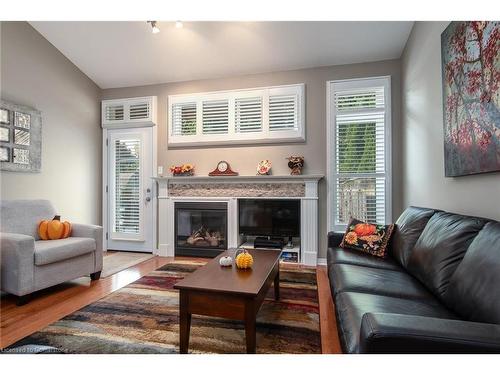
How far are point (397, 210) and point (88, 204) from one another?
464cm

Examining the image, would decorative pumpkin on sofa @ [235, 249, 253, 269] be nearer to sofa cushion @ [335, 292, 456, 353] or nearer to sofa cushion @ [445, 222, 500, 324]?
sofa cushion @ [335, 292, 456, 353]

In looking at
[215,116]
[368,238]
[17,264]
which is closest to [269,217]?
[368,238]

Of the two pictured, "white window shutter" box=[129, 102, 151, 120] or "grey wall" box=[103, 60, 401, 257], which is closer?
"grey wall" box=[103, 60, 401, 257]

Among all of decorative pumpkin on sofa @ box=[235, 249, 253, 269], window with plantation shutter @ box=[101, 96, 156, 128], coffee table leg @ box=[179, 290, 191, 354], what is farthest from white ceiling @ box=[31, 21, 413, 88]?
coffee table leg @ box=[179, 290, 191, 354]

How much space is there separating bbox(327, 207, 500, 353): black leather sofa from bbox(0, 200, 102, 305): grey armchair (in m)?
2.54

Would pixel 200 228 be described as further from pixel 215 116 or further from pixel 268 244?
pixel 215 116

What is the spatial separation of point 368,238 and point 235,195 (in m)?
2.01

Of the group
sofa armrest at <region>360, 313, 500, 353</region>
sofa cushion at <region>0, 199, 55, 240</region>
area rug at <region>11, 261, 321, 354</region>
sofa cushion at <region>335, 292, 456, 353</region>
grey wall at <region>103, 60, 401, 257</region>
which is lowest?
area rug at <region>11, 261, 321, 354</region>

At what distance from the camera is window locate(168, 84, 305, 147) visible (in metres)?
3.83

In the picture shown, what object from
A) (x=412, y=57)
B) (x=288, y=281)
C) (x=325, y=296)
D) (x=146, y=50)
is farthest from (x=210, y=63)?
(x=325, y=296)

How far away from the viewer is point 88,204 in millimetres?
4363

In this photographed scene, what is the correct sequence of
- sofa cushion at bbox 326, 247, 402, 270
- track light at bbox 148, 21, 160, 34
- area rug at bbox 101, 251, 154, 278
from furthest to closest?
area rug at bbox 101, 251, 154, 278
track light at bbox 148, 21, 160, 34
sofa cushion at bbox 326, 247, 402, 270

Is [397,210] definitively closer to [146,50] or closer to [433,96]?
[433,96]

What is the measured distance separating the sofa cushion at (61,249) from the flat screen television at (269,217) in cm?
197
